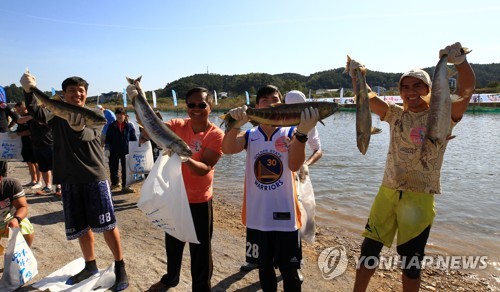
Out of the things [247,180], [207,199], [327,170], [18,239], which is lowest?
[327,170]

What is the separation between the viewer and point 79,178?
12.4 ft

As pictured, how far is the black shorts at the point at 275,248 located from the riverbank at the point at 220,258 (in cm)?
A: 104

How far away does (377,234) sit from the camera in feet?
10.9

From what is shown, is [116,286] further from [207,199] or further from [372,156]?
[372,156]

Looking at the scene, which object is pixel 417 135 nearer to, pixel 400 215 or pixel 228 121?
pixel 400 215

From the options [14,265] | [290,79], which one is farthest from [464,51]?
[290,79]

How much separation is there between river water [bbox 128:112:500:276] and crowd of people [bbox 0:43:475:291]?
3093 mm

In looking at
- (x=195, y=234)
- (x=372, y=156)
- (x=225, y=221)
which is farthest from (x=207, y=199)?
(x=372, y=156)

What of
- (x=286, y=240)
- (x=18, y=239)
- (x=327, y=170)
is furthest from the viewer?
(x=327, y=170)

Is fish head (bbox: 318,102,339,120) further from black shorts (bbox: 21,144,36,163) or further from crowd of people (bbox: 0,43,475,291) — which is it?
black shorts (bbox: 21,144,36,163)

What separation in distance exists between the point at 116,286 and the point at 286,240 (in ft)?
7.07

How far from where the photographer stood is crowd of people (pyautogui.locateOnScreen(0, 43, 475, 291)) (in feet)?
10.3

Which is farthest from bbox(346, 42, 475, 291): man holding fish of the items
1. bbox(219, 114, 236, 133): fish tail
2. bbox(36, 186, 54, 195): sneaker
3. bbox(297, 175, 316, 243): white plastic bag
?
bbox(36, 186, 54, 195): sneaker

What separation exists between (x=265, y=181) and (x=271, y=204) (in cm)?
24
